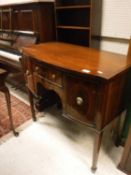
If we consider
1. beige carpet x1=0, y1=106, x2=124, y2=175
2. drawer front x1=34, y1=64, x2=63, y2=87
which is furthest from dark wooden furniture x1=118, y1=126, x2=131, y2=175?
drawer front x1=34, y1=64, x2=63, y2=87

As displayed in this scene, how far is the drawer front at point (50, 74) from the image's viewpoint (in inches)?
47.6

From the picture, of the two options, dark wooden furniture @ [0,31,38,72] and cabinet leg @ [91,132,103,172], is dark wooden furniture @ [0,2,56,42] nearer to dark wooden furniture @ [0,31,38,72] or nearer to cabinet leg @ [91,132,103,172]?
dark wooden furniture @ [0,31,38,72]

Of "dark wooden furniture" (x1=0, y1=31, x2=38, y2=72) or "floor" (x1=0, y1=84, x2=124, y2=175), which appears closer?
"floor" (x1=0, y1=84, x2=124, y2=175)

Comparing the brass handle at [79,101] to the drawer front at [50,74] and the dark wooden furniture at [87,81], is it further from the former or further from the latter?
the drawer front at [50,74]

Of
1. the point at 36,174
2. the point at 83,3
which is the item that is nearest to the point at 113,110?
the point at 36,174

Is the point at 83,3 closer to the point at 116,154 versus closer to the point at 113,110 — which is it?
the point at 113,110

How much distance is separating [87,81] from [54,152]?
0.91 metres

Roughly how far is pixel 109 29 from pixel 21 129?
4.95 ft

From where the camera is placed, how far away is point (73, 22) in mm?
1957

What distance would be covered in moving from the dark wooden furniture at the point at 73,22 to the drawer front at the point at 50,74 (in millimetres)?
710

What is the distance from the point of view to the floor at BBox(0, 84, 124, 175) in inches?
55.0

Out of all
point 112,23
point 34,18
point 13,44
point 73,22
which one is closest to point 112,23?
point 112,23

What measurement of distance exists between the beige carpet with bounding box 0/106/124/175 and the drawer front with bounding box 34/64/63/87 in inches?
28.8

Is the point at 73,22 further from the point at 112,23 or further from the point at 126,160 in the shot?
the point at 126,160
